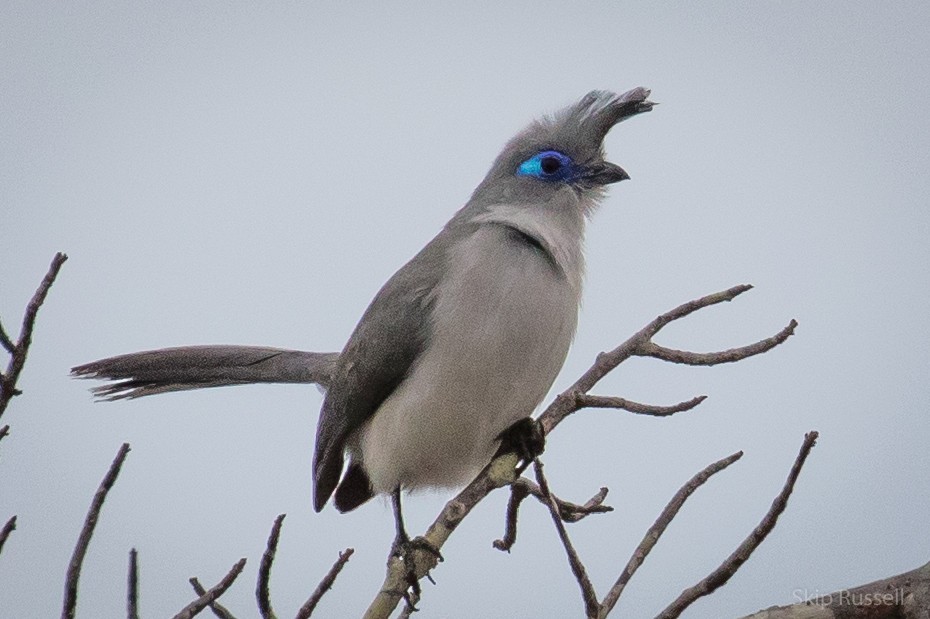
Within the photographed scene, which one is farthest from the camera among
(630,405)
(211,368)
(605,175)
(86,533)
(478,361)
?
(211,368)

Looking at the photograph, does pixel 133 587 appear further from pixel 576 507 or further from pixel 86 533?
pixel 576 507

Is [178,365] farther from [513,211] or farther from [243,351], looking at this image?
[513,211]

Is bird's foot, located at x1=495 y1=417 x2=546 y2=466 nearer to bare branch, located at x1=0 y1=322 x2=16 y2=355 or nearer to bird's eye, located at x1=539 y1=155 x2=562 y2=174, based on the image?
bird's eye, located at x1=539 y1=155 x2=562 y2=174

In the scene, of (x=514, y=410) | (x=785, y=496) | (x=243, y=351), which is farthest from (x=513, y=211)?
(x=785, y=496)

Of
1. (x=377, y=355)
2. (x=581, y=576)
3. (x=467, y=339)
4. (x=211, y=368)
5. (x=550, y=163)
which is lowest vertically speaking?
(x=581, y=576)

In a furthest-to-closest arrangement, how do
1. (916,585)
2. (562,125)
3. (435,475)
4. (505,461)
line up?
(562,125) → (435,475) → (505,461) → (916,585)

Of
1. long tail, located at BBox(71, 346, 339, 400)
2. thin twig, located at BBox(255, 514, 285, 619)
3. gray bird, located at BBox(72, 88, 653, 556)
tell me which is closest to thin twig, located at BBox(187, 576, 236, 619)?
thin twig, located at BBox(255, 514, 285, 619)

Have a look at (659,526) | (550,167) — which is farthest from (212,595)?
(550,167)

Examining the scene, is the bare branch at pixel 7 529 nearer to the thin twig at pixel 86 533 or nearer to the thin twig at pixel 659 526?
the thin twig at pixel 86 533
